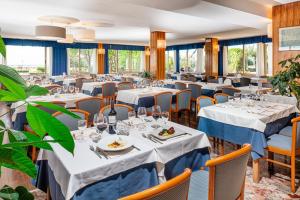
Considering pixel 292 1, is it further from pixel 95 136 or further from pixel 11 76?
pixel 11 76

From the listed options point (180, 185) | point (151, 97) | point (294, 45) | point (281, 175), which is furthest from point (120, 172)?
point (294, 45)

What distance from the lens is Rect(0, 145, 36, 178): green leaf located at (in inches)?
20.7

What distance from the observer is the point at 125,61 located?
16641mm

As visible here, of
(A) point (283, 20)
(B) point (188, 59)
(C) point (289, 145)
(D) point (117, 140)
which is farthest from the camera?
(B) point (188, 59)

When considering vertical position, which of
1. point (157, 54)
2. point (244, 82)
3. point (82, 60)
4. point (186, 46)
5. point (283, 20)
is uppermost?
point (186, 46)

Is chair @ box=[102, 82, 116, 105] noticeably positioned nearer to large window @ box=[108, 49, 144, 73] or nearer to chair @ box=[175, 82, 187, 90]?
chair @ box=[175, 82, 187, 90]

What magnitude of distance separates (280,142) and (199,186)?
150 centimetres

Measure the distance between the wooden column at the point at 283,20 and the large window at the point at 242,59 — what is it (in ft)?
22.1

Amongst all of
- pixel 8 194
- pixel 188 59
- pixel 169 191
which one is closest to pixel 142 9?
pixel 169 191

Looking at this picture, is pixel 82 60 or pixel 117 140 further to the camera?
pixel 82 60

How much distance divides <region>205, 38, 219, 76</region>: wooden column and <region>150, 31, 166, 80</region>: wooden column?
3.94m

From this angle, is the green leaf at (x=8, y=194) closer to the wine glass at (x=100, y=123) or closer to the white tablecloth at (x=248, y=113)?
the wine glass at (x=100, y=123)

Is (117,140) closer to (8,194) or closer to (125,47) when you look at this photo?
(8,194)

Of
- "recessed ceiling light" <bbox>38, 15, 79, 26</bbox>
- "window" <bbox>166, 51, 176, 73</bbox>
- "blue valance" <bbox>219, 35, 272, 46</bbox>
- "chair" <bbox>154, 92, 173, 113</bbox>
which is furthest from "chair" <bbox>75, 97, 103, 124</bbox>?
"window" <bbox>166, 51, 176, 73</bbox>
